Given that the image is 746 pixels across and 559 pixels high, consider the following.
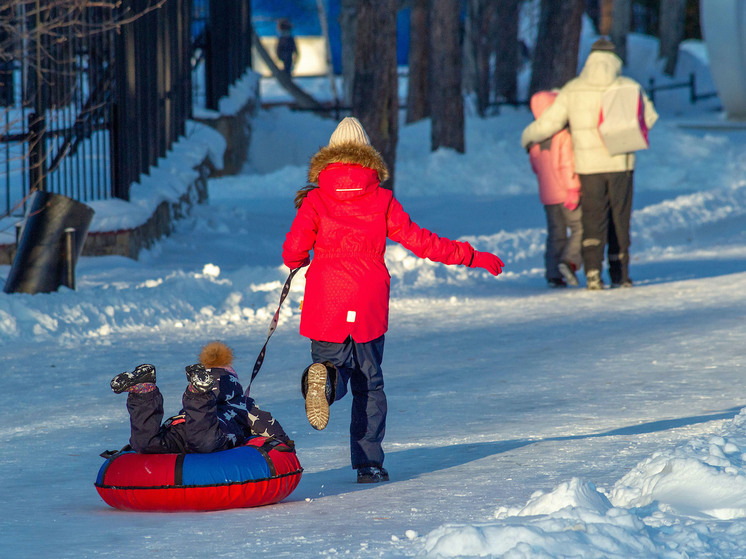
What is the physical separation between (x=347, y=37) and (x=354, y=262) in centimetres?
3006

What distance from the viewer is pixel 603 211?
9.77m

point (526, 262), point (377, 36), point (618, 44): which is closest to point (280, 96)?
point (618, 44)

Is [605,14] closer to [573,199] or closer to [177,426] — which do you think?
[573,199]

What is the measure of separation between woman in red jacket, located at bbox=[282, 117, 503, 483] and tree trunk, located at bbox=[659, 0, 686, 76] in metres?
35.1

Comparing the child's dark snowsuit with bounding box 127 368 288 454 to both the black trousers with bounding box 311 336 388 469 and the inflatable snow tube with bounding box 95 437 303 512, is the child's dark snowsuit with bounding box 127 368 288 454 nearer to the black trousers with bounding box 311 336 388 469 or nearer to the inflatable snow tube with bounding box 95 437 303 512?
the inflatable snow tube with bounding box 95 437 303 512

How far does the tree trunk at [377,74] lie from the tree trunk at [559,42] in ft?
27.0

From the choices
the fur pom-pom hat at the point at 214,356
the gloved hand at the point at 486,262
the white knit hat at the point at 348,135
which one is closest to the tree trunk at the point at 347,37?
the white knit hat at the point at 348,135

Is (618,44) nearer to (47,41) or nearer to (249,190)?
(249,190)

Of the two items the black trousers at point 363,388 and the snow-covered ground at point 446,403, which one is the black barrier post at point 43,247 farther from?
the black trousers at point 363,388

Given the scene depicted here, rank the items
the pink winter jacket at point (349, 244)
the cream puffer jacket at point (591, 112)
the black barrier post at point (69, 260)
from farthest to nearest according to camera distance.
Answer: the cream puffer jacket at point (591, 112) < the black barrier post at point (69, 260) < the pink winter jacket at point (349, 244)

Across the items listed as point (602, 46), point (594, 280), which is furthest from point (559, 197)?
point (602, 46)

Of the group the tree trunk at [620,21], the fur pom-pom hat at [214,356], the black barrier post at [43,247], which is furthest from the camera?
the tree trunk at [620,21]

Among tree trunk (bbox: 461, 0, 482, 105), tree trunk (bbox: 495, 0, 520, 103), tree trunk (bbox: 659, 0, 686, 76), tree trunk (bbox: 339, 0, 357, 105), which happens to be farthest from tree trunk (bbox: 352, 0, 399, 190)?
tree trunk (bbox: 659, 0, 686, 76)

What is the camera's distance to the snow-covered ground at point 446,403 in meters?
3.71
